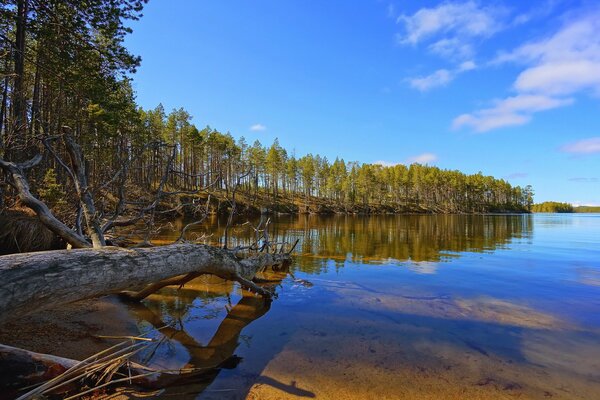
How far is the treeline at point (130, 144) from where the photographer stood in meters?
10.1

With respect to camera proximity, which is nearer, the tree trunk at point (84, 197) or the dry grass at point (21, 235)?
the tree trunk at point (84, 197)

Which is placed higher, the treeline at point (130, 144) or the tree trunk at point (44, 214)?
the treeline at point (130, 144)

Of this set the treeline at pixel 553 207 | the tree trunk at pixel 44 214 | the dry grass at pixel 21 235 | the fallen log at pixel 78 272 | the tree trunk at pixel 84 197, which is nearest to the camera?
the fallen log at pixel 78 272

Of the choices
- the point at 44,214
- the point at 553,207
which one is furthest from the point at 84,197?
the point at 553,207

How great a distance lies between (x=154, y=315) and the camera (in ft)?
24.2

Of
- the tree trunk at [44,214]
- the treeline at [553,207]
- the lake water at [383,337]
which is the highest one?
the treeline at [553,207]

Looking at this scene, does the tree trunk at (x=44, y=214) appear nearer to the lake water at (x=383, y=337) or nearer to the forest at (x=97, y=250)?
the forest at (x=97, y=250)

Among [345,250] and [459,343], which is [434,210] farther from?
[459,343]

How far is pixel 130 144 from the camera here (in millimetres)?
44156

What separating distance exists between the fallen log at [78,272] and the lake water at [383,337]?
1148mm

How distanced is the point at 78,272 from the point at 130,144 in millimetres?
45641

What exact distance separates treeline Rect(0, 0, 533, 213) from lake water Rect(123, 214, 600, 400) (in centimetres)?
319

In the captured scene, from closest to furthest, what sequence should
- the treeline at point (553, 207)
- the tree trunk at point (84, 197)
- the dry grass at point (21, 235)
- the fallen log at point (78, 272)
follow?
the fallen log at point (78, 272) → the tree trunk at point (84, 197) → the dry grass at point (21, 235) → the treeline at point (553, 207)

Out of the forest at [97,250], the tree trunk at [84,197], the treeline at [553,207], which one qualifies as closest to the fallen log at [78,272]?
the forest at [97,250]
